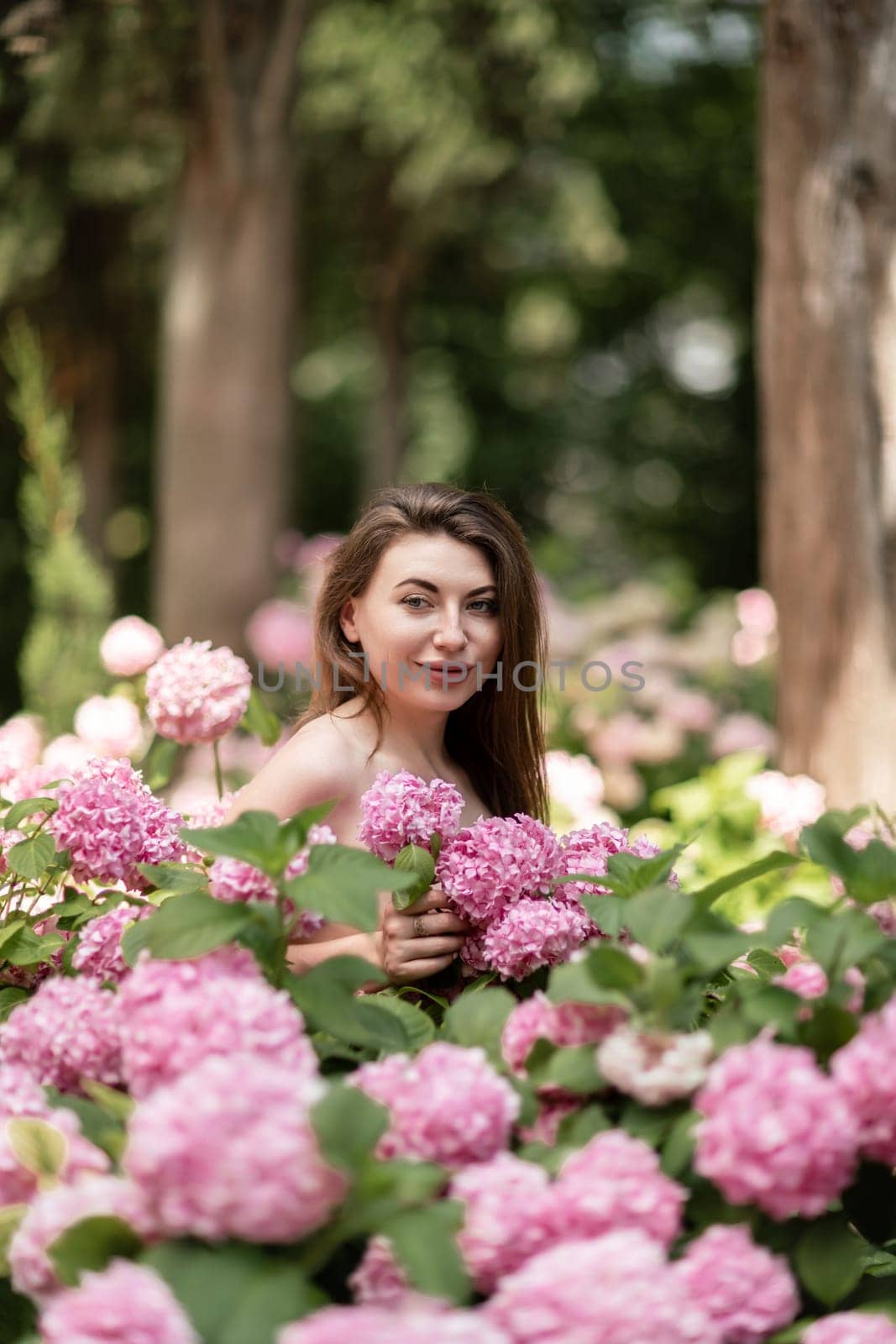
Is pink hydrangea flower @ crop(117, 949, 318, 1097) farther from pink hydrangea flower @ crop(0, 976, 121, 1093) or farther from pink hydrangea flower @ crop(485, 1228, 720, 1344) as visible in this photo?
pink hydrangea flower @ crop(485, 1228, 720, 1344)

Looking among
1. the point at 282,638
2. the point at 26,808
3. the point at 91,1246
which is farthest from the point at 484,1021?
the point at 282,638

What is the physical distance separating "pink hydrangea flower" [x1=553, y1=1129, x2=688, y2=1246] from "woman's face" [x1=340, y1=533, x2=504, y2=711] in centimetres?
102

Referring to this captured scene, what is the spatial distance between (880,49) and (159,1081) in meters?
2.84

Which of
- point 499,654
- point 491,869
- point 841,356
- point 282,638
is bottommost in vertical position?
point 491,869

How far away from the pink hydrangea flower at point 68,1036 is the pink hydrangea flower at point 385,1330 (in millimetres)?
363

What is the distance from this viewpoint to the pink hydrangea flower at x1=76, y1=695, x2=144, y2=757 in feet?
8.68

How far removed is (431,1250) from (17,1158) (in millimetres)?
334

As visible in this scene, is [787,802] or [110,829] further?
[787,802]

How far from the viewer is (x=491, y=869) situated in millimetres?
1509

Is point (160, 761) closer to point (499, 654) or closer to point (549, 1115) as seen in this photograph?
point (499, 654)

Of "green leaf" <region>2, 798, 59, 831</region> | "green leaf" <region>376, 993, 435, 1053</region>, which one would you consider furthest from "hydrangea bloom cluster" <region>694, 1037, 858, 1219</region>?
"green leaf" <region>2, 798, 59, 831</region>

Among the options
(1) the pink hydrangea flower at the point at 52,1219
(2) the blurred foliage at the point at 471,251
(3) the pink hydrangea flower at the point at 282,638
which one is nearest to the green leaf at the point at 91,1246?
(1) the pink hydrangea flower at the point at 52,1219

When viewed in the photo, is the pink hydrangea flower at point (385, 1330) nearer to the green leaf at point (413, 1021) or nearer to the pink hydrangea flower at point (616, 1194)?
the pink hydrangea flower at point (616, 1194)

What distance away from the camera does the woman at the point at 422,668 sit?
195 centimetres
